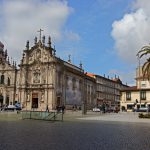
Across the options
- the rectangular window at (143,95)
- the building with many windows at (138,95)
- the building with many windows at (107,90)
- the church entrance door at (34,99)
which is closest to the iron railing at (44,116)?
the church entrance door at (34,99)

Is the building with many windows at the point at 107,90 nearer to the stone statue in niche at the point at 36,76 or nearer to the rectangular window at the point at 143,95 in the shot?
the rectangular window at the point at 143,95

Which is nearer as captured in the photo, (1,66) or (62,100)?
(62,100)

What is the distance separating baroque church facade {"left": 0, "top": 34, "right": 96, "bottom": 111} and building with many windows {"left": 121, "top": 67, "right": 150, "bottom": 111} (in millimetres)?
11050

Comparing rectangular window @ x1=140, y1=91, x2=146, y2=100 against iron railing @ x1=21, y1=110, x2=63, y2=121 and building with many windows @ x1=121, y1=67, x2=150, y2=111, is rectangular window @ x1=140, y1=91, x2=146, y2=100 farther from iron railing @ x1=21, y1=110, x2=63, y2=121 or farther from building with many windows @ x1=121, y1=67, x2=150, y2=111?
iron railing @ x1=21, y1=110, x2=63, y2=121

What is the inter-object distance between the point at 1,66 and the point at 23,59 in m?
9.95

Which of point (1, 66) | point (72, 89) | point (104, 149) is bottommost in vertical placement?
point (104, 149)

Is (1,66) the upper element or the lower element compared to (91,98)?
upper

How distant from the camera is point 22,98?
7844cm

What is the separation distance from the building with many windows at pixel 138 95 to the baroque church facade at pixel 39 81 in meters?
11.1

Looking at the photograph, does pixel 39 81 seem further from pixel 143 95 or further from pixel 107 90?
pixel 107 90

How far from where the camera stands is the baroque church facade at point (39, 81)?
7488 centimetres

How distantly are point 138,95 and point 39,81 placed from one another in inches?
1026

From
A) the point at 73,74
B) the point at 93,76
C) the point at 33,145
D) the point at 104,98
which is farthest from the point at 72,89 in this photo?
the point at 33,145

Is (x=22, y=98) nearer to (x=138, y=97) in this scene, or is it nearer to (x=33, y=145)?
(x=138, y=97)
